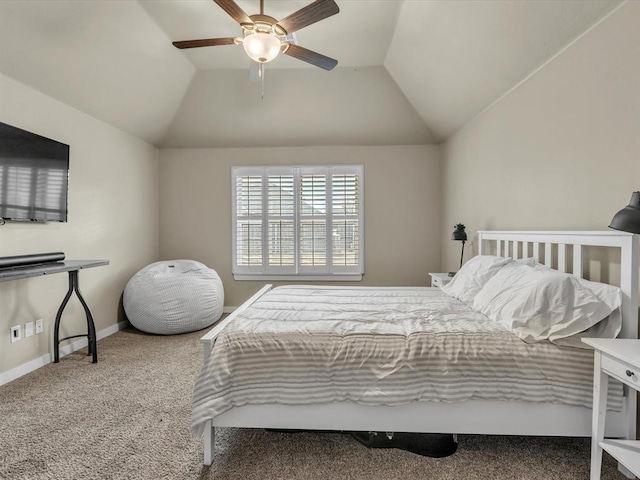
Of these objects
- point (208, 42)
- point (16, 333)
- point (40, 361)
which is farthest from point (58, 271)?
point (208, 42)

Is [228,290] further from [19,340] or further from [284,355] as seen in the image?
[284,355]

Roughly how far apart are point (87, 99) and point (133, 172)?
1.11 m

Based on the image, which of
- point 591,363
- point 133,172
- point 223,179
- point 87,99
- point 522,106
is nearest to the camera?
point 591,363

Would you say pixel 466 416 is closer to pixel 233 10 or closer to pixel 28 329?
pixel 233 10

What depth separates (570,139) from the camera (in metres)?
2.18

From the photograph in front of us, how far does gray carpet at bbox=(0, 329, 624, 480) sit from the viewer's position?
1.67 meters

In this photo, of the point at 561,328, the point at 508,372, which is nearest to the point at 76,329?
the point at 508,372

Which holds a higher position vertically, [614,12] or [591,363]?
[614,12]

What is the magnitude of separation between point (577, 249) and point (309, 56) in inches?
86.7

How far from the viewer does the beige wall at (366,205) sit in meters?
4.69

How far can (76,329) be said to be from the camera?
11.2 feet

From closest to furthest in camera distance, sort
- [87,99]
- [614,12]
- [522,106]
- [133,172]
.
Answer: [614,12] → [522,106] → [87,99] → [133,172]

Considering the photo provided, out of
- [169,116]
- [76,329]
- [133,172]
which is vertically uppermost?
[169,116]

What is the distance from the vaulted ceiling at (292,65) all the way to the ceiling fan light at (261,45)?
0.87 m
